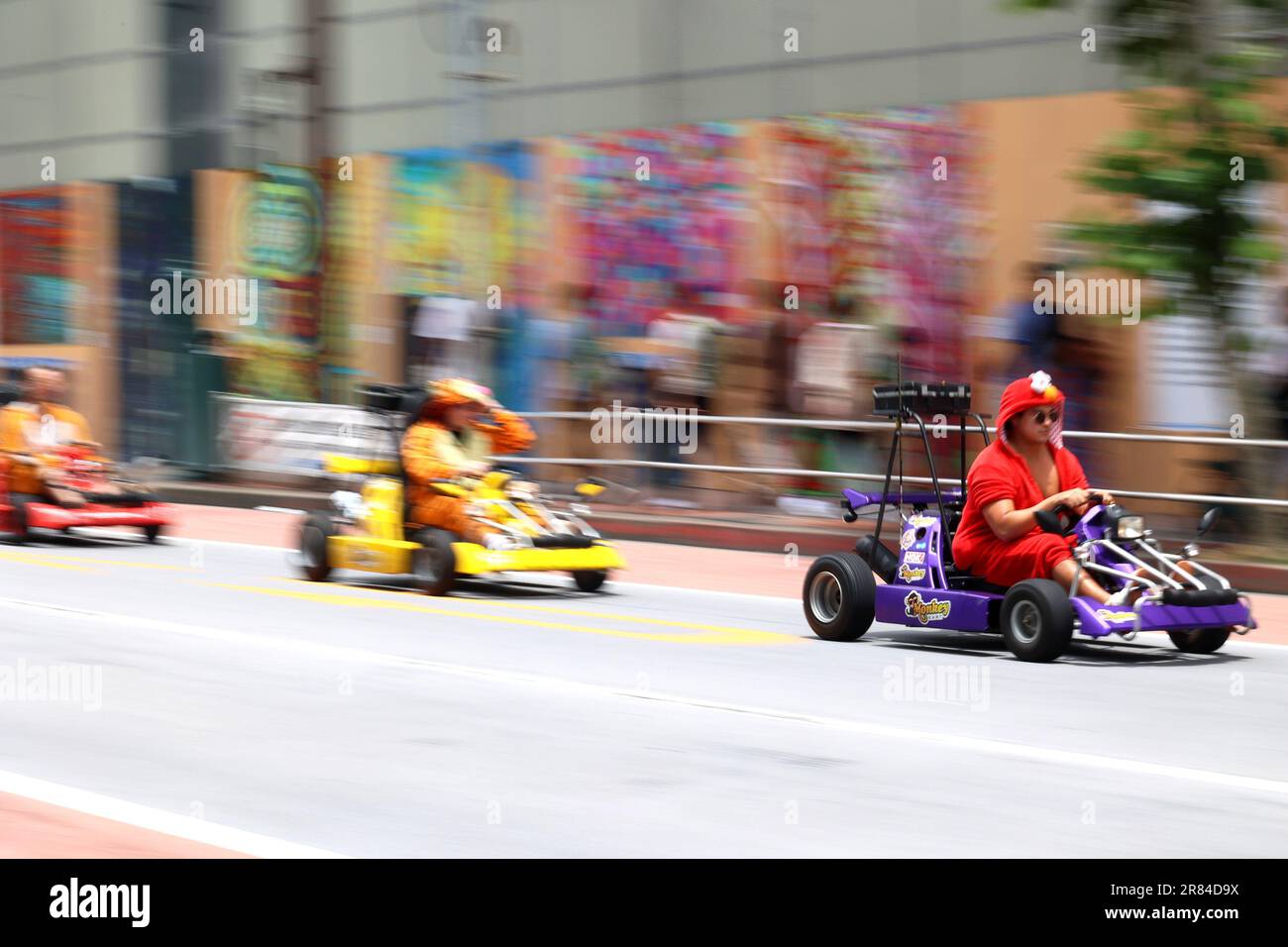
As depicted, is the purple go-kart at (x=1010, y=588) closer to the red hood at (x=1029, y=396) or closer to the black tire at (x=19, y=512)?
the red hood at (x=1029, y=396)

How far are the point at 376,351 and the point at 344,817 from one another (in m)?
21.1

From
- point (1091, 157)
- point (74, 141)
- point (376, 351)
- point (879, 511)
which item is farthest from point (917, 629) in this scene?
point (74, 141)

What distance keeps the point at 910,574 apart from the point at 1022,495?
0.93m

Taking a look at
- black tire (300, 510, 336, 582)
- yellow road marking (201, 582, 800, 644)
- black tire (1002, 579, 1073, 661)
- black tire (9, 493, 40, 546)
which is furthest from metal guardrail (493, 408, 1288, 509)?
black tire (9, 493, 40, 546)

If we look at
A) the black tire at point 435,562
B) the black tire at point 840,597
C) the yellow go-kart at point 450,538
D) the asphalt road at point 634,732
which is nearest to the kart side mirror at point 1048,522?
the asphalt road at point 634,732

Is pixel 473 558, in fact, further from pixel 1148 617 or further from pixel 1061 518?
pixel 1148 617

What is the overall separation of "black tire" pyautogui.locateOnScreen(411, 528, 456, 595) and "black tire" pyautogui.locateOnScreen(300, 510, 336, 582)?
1.17 metres

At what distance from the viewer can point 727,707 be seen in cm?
976

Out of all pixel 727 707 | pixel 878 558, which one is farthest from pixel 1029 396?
pixel 727 707

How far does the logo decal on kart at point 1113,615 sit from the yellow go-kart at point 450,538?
4626mm

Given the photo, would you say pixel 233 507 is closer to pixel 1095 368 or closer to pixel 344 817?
pixel 1095 368

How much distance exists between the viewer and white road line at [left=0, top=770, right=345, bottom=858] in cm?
650

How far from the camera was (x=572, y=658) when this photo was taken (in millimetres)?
11500

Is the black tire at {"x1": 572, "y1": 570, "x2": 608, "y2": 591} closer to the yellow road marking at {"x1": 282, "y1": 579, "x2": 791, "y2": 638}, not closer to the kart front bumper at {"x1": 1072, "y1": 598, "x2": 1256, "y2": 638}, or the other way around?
the yellow road marking at {"x1": 282, "y1": 579, "x2": 791, "y2": 638}
